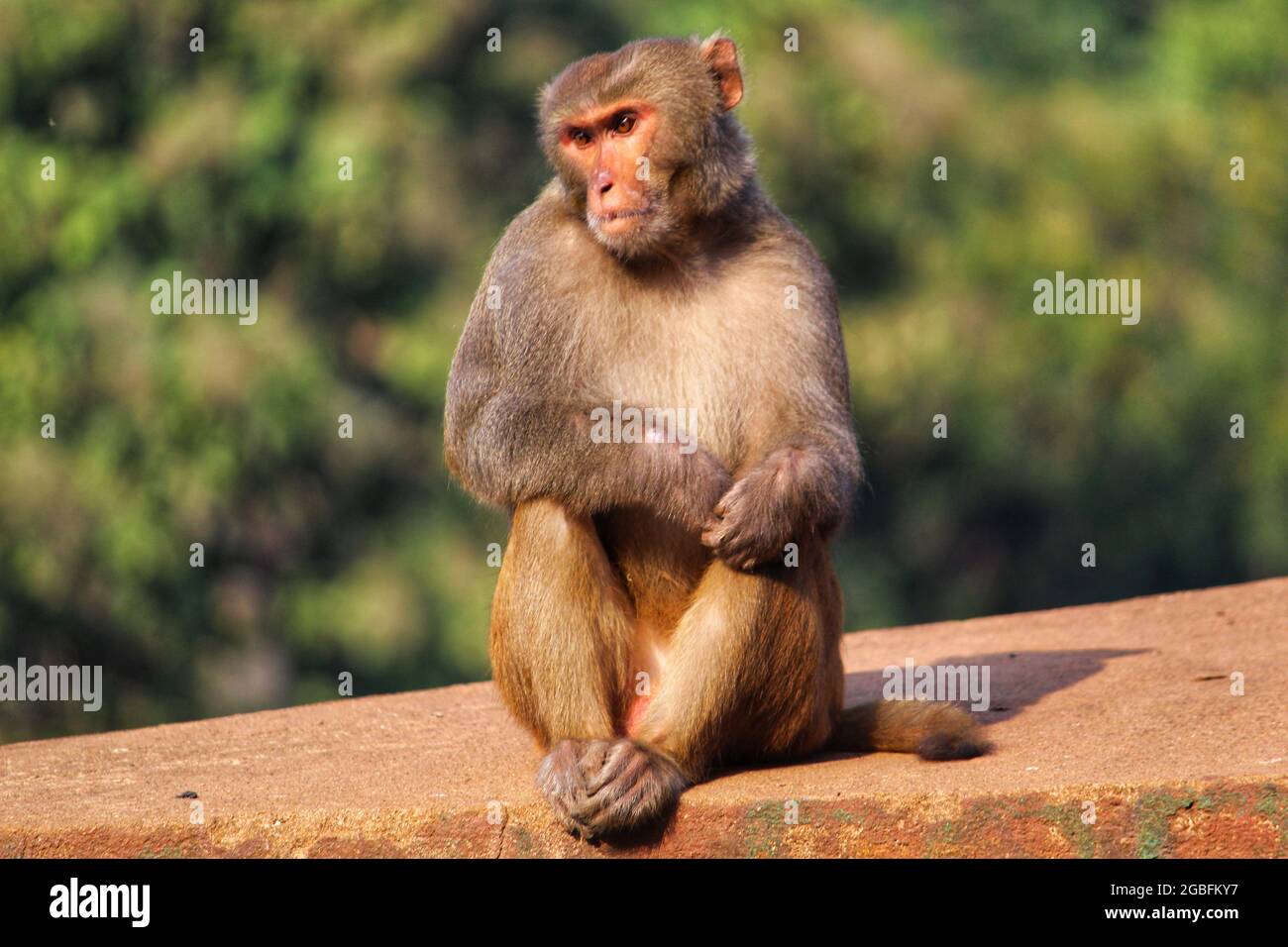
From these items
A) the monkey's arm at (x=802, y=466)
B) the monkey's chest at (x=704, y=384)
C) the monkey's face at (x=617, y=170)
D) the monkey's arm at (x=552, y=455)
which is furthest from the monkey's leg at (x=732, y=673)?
the monkey's face at (x=617, y=170)

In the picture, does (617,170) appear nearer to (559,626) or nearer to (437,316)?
(559,626)

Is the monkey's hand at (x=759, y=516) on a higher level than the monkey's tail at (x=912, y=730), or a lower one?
higher

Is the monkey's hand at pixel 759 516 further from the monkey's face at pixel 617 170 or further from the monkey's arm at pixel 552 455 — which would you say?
the monkey's face at pixel 617 170

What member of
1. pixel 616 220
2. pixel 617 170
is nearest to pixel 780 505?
pixel 616 220

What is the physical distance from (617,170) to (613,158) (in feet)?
0.18

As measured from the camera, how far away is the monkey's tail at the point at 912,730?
627cm

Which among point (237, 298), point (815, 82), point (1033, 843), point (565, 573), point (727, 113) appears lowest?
point (1033, 843)

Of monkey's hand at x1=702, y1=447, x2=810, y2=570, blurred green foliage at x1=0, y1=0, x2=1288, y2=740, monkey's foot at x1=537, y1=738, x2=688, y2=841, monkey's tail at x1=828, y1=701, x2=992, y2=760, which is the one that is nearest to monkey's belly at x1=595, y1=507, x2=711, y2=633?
monkey's hand at x1=702, y1=447, x2=810, y2=570

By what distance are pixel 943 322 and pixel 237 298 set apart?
25.3 ft

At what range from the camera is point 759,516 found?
19.7ft

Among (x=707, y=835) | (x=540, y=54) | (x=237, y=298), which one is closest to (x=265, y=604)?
(x=237, y=298)

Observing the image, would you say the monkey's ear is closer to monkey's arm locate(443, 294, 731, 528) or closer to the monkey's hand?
monkey's arm locate(443, 294, 731, 528)

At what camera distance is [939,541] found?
76.4ft

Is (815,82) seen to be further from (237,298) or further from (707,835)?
(707,835)
